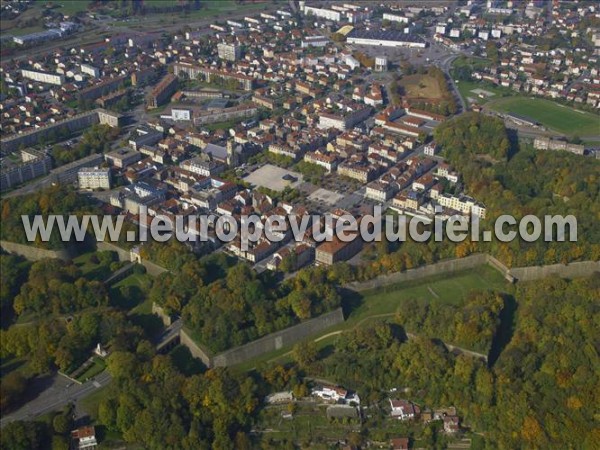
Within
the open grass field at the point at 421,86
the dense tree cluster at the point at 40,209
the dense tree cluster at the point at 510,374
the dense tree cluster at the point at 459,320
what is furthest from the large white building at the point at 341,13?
the dense tree cluster at the point at 510,374

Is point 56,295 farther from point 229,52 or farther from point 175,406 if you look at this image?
point 229,52

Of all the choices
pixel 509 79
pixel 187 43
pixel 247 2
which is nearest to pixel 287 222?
pixel 509 79

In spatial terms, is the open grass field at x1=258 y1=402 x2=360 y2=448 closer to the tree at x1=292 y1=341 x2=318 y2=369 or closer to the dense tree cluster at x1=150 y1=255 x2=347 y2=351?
the tree at x1=292 y1=341 x2=318 y2=369

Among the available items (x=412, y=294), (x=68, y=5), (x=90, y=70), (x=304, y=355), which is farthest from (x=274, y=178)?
(x=68, y=5)

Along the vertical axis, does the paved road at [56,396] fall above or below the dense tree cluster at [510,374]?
below

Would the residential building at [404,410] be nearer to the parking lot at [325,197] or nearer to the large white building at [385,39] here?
the parking lot at [325,197]

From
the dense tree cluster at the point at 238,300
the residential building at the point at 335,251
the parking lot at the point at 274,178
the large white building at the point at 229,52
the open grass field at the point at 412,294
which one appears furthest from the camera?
the large white building at the point at 229,52
